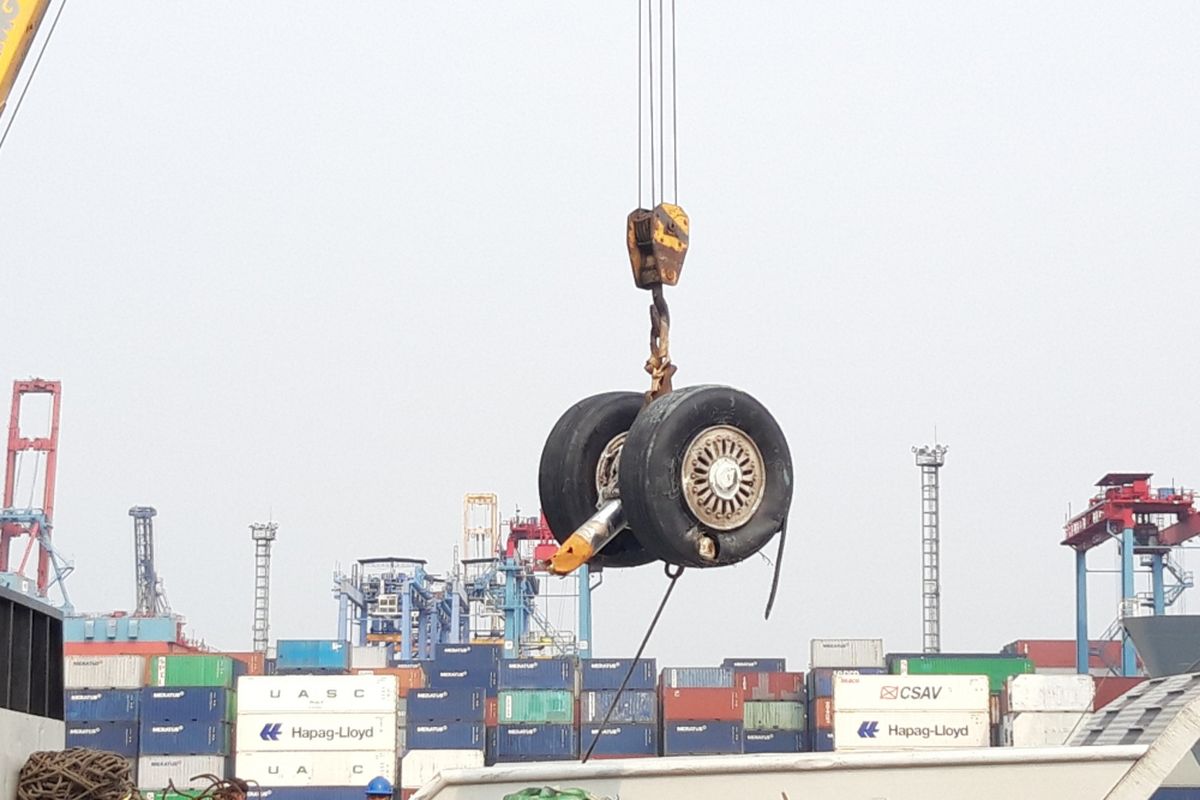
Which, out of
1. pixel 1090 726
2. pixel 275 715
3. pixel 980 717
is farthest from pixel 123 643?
pixel 1090 726

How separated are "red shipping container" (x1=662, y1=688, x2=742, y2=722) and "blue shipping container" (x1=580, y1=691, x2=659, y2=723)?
0.55m

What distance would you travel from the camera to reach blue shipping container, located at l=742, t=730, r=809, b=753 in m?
52.0

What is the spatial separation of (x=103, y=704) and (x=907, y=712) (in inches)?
990

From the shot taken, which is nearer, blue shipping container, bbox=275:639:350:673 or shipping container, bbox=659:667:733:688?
shipping container, bbox=659:667:733:688

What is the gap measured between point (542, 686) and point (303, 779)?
26.8 feet

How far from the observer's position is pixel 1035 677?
1981 inches

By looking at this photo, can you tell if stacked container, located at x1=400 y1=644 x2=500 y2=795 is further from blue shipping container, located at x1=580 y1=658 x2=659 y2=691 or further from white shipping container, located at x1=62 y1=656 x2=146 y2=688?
white shipping container, located at x1=62 y1=656 x2=146 y2=688

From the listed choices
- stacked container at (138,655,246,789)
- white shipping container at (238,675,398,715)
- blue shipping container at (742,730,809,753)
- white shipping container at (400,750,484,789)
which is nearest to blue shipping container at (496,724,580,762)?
white shipping container at (400,750,484,789)

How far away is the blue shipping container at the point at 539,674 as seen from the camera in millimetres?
52969

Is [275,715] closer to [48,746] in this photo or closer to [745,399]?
[48,746]

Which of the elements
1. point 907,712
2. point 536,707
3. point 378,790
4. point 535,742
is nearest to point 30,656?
point 378,790

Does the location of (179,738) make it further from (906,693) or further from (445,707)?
(906,693)

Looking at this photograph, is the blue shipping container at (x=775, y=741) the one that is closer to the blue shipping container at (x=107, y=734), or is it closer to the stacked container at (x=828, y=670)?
the stacked container at (x=828, y=670)

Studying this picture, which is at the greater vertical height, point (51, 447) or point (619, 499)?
point (51, 447)
